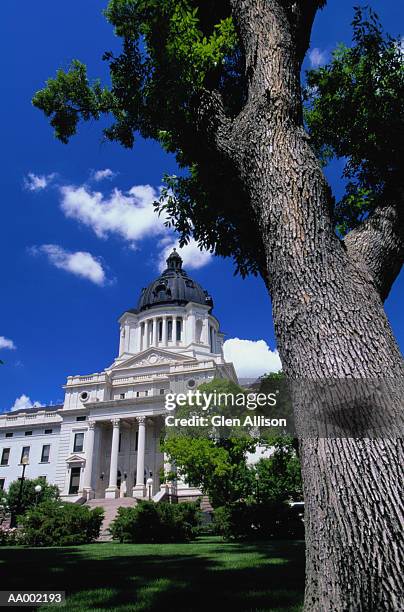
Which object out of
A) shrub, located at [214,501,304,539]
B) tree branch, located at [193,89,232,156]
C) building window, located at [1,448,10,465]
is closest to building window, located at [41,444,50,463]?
building window, located at [1,448,10,465]

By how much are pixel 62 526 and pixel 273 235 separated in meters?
20.6

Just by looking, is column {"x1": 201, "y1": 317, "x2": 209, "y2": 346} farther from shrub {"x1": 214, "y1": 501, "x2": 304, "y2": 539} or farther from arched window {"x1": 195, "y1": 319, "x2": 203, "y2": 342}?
shrub {"x1": 214, "y1": 501, "x2": 304, "y2": 539}

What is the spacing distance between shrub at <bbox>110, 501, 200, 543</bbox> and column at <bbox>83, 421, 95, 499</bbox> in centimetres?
2583

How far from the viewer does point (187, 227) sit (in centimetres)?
810

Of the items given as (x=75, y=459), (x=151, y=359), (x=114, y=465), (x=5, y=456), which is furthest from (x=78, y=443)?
(x=5, y=456)

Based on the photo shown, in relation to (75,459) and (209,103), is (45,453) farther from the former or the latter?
(209,103)

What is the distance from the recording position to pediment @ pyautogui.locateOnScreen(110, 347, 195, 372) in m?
53.4

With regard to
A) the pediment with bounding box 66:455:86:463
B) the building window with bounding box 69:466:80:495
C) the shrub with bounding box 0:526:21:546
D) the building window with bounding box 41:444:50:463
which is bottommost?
the shrub with bounding box 0:526:21:546

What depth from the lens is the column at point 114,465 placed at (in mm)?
42406

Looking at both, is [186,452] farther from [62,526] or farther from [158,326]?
[158,326]

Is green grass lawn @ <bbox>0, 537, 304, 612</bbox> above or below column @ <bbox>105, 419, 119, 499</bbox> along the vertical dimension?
below

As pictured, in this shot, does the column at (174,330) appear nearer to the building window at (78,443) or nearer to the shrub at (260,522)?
the building window at (78,443)

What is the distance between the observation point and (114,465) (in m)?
45.1

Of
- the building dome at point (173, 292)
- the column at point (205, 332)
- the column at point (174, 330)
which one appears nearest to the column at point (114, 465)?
the column at point (174, 330)
